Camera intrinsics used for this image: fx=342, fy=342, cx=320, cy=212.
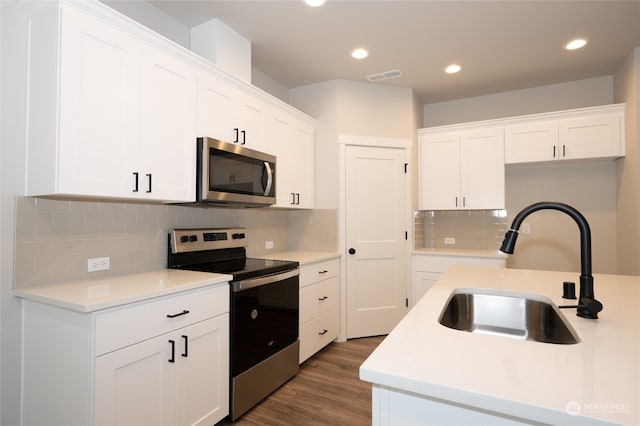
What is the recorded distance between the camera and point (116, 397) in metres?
1.49

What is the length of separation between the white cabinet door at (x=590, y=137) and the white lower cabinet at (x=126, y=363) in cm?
361

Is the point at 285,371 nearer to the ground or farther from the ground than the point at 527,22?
nearer to the ground

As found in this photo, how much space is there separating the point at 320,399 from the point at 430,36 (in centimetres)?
291

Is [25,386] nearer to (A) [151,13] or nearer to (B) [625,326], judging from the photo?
(A) [151,13]

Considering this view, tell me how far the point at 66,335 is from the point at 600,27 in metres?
4.01

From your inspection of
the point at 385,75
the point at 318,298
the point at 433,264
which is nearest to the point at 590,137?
the point at 433,264

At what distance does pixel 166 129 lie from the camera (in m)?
2.00

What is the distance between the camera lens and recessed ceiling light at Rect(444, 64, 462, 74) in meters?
3.34

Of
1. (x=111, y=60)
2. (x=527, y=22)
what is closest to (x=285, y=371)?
(x=111, y=60)

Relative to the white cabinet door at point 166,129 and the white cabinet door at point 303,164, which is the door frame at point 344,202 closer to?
the white cabinet door at point 303,164

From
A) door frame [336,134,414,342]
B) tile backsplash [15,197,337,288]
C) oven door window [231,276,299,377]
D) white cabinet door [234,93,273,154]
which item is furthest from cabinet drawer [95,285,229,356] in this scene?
door frame [336,134,414,342]

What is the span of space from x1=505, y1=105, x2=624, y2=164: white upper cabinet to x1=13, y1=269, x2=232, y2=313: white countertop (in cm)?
327

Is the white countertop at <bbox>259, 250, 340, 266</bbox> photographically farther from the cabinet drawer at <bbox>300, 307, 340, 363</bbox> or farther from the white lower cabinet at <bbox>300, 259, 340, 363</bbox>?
the cabinet drawer at <bbox>300, 307, 340, 363</bbox>

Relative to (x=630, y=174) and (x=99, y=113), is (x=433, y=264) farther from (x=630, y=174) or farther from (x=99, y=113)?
(x=99, y=113)
